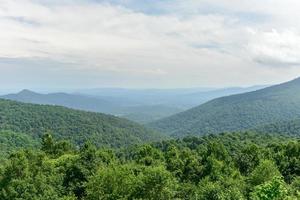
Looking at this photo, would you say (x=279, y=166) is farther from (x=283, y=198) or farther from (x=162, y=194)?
(x=283, y=198)

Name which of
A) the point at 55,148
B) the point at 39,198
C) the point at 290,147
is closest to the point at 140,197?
the point at 39,198

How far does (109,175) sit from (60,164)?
2060cm

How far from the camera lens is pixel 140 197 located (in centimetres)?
4625

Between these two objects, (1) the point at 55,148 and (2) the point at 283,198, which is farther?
(1) the point at 55,148

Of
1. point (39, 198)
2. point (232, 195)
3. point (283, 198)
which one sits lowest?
point (39, 198)

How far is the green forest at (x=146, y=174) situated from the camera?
46531mm

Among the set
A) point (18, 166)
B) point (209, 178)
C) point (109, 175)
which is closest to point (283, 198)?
point (109, 175)

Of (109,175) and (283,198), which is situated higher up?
(283,198)

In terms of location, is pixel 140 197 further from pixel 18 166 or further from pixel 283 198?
pixel 283 198

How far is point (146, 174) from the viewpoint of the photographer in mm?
48375

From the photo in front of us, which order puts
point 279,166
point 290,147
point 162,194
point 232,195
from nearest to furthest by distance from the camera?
point 232,195, point 162,194, point 279,166, point 290,147

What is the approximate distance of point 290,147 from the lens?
70.0 meters

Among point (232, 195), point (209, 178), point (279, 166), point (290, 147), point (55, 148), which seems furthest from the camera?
point (55, 148)

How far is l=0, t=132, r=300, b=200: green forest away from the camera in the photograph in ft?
153
